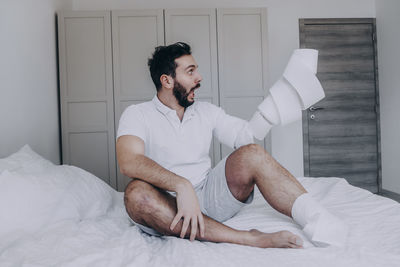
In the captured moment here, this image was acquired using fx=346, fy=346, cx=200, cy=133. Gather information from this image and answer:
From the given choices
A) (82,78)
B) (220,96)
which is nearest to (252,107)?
(220,96)

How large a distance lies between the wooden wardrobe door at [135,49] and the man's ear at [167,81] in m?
1.47

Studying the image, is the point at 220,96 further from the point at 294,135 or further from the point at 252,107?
the point at 294,135

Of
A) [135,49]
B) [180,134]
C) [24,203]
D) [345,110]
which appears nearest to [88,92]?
[135,49]

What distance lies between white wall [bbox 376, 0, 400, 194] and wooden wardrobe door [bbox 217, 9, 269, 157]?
1463 mm

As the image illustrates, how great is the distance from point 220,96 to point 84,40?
1295mm

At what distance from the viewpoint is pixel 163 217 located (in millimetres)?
1147

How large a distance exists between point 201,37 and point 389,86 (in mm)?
2120

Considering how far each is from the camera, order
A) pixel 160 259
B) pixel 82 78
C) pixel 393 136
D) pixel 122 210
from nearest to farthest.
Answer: pixel 160 259 → pixel 122 210 → pixel 82 78 → pixel 393 136

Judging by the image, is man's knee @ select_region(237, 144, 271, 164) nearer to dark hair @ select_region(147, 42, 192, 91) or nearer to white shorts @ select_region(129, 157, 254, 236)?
white shorts @ select_region(129, 157, 254, 236)

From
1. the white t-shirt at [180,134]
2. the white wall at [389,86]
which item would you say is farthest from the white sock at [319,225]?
the white wall at [389,86]

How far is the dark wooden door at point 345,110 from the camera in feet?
12.5

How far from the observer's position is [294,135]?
378 centimetres

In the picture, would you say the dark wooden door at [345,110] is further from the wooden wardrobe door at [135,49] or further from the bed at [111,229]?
the bed at [111,229]

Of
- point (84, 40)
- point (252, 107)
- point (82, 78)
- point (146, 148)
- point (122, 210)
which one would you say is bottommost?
point (122, 210)
